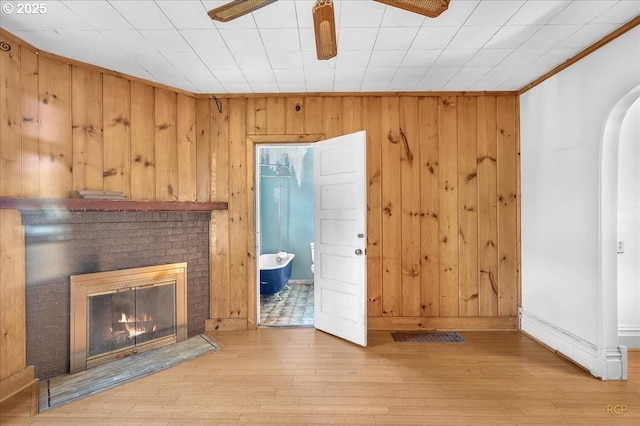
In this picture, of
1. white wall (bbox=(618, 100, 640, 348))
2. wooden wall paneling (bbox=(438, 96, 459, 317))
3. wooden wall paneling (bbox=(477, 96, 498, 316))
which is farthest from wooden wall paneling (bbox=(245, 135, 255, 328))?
white wall (bbox=(618, 100, 640, 348))

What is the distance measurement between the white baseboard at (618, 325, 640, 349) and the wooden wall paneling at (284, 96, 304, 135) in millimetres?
3539

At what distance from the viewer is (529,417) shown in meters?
1.88

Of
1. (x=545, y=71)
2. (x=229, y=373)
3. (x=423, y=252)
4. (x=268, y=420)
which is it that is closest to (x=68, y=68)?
(x=229, y=373)

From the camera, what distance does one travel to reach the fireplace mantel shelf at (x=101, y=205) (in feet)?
6.88

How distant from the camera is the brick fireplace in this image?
227 cm

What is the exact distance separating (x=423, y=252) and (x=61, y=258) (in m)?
3.24

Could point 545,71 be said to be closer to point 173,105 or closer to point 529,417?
point 529,417

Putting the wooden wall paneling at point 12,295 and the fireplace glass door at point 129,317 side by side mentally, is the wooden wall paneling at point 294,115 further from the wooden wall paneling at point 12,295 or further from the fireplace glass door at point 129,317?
the wooden wall paneling at point 12,295

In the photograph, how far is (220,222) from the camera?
329 cm

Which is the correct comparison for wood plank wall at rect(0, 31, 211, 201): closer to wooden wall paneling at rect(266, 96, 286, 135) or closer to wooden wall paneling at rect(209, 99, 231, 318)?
wooden wall paneling at rect(209, 99, 231, 318)

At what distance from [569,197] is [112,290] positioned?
13.0 feet

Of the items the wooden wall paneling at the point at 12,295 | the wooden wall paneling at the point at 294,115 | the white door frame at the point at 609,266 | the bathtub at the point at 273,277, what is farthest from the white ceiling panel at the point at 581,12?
the wooden wall paneling at the point at 12,295

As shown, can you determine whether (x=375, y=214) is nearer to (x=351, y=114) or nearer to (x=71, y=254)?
(x=351, y=114)

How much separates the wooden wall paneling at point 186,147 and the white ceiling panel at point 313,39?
23 centimetres
